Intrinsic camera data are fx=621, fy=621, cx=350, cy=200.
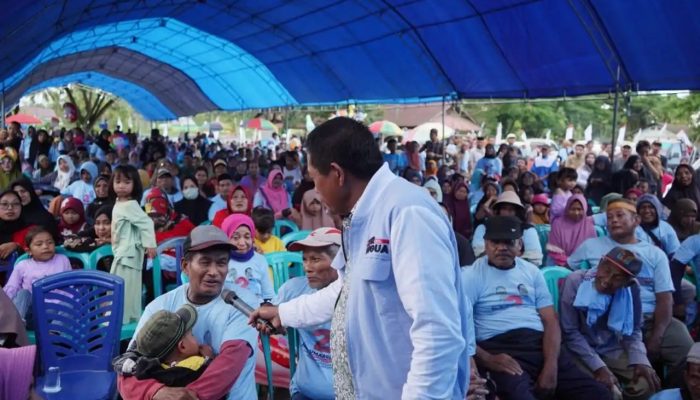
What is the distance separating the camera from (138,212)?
4621 mm

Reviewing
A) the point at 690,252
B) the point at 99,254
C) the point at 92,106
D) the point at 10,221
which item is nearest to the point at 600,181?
the point at 690,252

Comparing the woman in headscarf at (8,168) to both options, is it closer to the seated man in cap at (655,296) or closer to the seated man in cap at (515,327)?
the seated man in cap at (515,327)

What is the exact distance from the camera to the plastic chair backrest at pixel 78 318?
352 centimetres

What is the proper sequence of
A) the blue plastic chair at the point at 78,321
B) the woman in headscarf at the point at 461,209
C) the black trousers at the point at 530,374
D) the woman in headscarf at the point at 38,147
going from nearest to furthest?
the black trousers at the point at 530,374 < the blue plastic chair at the point at 78,321 < the woman in headscarf at the point at 461,209 < the woman in headscarf at the point at 38,147

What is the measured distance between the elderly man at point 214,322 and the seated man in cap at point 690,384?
209 centimetres

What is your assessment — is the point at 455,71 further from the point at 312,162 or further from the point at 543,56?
the point at 312,162

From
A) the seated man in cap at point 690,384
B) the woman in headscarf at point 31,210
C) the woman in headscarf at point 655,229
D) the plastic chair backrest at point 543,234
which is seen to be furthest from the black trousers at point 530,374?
the woman in headscarf at point 31,210

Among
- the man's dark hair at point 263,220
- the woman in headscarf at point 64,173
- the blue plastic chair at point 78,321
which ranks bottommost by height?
the blue plastic chair at point 78,321

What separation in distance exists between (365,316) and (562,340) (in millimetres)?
2573

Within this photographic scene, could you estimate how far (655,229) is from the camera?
5285mm

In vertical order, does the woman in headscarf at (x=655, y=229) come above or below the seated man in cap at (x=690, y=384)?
above

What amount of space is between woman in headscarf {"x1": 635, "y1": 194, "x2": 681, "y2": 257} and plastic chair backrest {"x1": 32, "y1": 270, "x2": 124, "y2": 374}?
410cm

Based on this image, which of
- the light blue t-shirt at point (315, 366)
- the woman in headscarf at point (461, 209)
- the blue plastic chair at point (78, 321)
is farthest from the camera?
the woman in headscarf at point (461, 209)

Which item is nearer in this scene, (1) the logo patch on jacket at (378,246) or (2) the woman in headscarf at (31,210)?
(1) the logo patch on jacket at (378,246)
